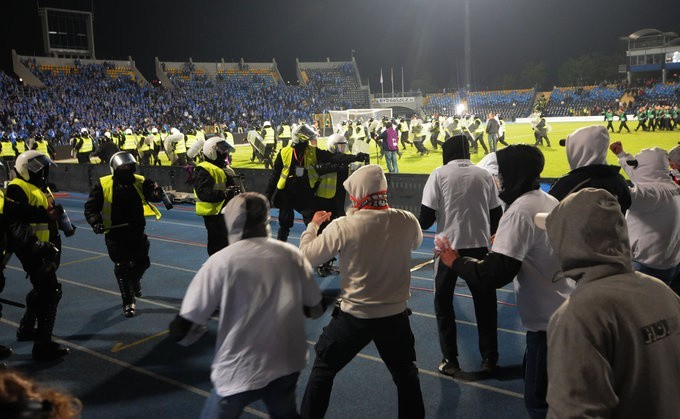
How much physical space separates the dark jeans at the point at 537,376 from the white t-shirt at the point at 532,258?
0.23 ft

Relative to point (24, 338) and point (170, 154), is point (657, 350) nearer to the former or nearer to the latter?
point (24, 338)

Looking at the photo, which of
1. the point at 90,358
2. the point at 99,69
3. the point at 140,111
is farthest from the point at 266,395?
the point at 99,69

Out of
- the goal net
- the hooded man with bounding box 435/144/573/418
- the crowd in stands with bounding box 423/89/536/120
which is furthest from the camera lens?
the crowd in stands with bounding box 423/89/536/120

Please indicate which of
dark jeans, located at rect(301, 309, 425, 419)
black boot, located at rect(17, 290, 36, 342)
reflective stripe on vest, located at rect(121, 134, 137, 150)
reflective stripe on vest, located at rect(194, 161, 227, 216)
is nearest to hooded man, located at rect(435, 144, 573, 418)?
dark jeans, located at rect(301, 309, 425, 419)

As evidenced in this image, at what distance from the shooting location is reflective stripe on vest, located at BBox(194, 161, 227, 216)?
7062 millimetres

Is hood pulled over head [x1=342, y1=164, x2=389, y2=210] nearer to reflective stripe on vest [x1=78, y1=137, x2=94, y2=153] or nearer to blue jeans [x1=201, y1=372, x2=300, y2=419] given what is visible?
blue jeans [x1=201, y1=372, x2=300, y2=419]

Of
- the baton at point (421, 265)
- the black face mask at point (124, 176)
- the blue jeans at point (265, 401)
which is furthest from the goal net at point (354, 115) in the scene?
the blue jeans at point (265, 401)

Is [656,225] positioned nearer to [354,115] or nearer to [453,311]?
[453,311]

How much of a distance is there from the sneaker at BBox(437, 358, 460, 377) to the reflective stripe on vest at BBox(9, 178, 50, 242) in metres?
4.00

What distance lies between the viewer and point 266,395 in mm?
2975

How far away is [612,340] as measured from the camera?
1.70 meters

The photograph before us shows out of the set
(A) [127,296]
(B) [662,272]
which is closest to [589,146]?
(B) [662,272]

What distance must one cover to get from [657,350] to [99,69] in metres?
58.9

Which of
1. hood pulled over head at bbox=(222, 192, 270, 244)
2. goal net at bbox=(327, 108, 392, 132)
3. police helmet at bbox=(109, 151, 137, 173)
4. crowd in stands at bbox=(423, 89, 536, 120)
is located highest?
crowd in stands at bbox=(423, 89, 536, 120)
